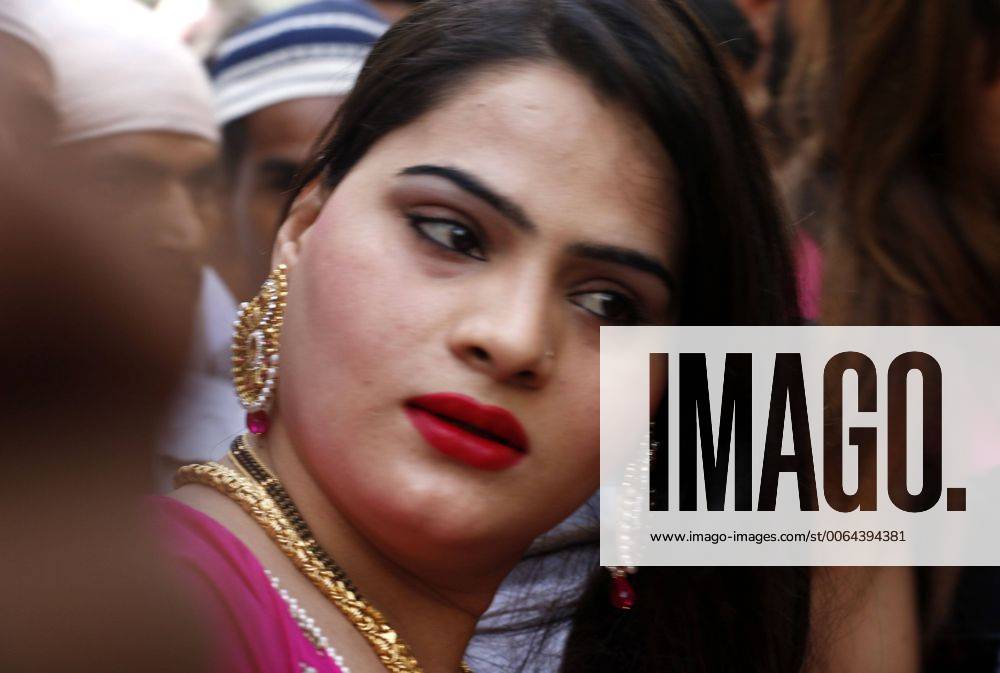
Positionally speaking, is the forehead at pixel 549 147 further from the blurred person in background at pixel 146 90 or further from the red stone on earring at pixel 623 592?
the red stone on earring at pixel 623 592

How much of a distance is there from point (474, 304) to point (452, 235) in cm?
11

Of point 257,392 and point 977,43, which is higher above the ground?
point 977,43

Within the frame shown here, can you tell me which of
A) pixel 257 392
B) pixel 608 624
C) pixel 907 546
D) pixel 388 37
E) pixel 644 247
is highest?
pixel 388 37

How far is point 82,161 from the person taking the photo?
711 millimetres

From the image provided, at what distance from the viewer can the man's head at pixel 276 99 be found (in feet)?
10.6

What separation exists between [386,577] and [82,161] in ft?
3.32

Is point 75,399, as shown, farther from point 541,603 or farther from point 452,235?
point 541,603

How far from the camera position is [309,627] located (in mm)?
1516

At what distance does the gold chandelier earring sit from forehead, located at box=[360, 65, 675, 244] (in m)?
0.23

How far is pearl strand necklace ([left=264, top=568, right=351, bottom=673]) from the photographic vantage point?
151 centimetres

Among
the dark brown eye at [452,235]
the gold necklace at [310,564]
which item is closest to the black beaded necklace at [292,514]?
the gold necklace at [310,564]

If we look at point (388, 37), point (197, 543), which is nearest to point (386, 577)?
point (197, 543)

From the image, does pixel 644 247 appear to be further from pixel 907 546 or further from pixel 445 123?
pixel 907 546

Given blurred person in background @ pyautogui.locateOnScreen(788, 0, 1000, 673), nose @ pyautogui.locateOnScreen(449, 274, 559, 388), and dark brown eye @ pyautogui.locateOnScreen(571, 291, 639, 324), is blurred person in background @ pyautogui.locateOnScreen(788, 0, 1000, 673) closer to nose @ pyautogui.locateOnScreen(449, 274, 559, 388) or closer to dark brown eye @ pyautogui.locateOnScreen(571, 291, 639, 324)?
dark brown eye @ pyautogui.locateOnScreen(571, 291, 639, 324)
